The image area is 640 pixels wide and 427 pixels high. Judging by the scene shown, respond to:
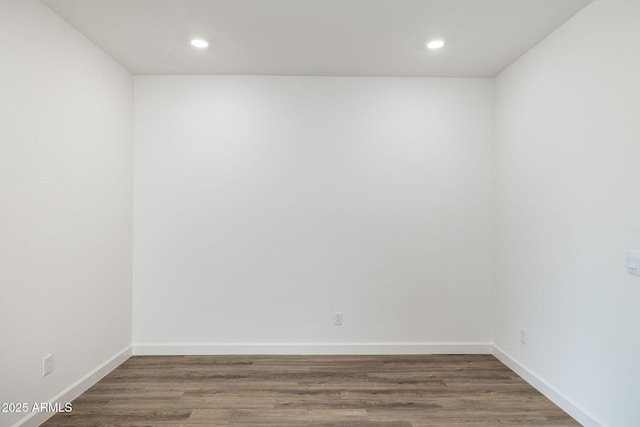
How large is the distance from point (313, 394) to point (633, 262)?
2236 millimetres

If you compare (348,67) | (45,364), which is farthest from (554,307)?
(45,364)

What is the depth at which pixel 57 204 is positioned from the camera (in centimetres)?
225

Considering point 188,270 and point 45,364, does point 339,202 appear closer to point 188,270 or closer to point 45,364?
point 188,270

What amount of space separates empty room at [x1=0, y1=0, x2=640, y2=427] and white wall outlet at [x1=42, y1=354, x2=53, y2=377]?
2cm

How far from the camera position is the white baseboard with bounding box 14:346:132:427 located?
2055 millimetres

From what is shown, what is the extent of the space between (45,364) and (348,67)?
130 inches

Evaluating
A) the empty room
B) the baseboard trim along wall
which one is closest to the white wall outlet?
the empty room

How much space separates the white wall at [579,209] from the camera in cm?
186

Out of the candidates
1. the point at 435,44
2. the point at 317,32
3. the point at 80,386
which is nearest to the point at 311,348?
the point at 80,386

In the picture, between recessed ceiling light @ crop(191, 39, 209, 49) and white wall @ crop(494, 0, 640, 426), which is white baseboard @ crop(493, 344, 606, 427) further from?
recessed ceiling light @ crop(191, 39, 209, 49)

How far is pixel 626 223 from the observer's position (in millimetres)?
1860

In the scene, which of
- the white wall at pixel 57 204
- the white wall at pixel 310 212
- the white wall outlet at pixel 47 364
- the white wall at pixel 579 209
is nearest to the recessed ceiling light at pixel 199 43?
the white wall at pixel 310 212

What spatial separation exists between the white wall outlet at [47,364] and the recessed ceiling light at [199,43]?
250 centimetres

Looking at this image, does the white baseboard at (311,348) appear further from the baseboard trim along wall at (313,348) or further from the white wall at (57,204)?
the white wall at (57,204)
